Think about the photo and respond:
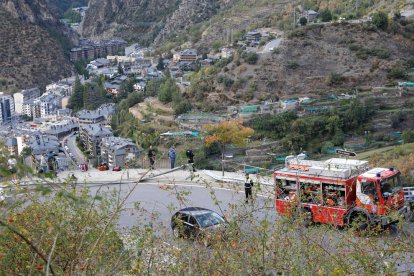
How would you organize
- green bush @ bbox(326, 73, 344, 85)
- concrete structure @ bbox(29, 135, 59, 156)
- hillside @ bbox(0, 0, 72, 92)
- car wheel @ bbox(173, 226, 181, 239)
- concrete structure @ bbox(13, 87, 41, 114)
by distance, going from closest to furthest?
car wheel @ bbox(173, 226, 181, 239), green bush @ bbox(326, 73, 344, 85), concrete structure @ bbox(29, 135, 59, 156), concrete structure @ bbox(13, 87, 41, 114), hillside @ bbox(0, 0, 72, 92)

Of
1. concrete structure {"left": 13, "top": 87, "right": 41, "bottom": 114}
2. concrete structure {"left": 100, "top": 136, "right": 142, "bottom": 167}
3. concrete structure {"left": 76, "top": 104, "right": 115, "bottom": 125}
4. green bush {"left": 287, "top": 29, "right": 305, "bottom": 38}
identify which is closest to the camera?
concrete structure {"left": 100, "top": 136, "right": 142, "bottom": 167}

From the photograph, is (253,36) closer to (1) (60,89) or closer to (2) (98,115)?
(2) (98,115)

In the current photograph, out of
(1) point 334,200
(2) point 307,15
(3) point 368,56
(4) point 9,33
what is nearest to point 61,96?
(4) point 9,33

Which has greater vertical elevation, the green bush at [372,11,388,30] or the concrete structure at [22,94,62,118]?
the green bush at [372,11,388,30]

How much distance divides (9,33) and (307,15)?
4579cm

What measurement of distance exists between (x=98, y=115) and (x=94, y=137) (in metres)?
10.5

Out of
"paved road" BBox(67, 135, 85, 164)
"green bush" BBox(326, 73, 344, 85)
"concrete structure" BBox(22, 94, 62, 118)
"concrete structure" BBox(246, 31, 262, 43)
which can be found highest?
"concrete structure" BBox(246, 31, 262, 43)

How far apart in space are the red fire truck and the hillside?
60.1m

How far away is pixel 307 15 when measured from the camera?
3647 centimetres

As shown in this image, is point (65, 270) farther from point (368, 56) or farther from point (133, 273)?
point (368, 56)

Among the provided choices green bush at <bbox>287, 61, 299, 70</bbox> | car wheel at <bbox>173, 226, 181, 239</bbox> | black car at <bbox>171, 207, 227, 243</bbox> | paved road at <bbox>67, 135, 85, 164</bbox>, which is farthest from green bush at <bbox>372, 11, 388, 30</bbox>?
car wheel at <bbox>173, 226, 181, 239</bbox>

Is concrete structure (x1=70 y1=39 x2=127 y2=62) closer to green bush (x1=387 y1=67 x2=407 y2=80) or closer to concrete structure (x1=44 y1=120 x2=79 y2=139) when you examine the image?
concrete structure (x1=44 y1=120 x2=79 y2=139)

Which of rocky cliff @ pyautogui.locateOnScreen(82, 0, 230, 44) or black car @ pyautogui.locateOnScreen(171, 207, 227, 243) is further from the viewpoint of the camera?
rocky cliff @ pyautogui.locateOnScreen(82, 0, 230, 44)

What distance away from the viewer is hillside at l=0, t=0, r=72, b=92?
6838cm
